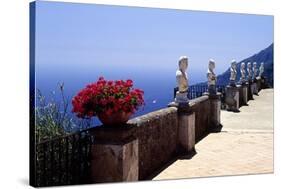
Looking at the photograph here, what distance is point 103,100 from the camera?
231 inches

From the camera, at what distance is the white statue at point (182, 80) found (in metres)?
7.18

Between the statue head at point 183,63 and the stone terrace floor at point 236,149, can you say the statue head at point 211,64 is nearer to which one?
the statue head at point 183,63

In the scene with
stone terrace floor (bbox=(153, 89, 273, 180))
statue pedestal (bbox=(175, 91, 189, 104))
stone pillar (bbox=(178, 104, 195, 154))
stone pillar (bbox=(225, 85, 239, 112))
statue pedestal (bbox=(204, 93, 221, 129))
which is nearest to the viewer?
stone terrace floor (bbox=(153, 89, 273, 180))

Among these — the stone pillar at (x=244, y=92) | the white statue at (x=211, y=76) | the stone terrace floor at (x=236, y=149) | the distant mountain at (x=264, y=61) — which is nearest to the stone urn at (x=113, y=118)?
the stone terrace floor at (x=236, y=149)

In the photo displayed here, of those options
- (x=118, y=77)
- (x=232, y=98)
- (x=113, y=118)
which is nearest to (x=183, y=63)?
(x=118, y=77)

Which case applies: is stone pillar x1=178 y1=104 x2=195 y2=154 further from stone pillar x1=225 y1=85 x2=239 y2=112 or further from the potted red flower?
the potted red flower

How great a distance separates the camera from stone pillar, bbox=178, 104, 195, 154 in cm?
808

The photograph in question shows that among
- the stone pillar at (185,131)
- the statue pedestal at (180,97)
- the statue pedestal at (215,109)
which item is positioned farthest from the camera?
the statue pedestal at (215,109)

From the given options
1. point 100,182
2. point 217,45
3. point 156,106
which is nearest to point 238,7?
point 217,45

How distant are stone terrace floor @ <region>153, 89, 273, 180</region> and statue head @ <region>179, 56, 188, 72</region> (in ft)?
4.26

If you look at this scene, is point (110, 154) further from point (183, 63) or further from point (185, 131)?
point (185, 131)

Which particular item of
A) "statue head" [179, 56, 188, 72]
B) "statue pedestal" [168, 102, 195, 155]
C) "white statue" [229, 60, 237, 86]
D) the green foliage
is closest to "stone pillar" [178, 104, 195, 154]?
"statue pedestal" [168, 102, 195, 155]

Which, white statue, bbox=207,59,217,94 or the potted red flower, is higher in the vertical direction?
white statue, bbox=207,59,217,94

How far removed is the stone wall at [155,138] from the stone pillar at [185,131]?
0.09 m
